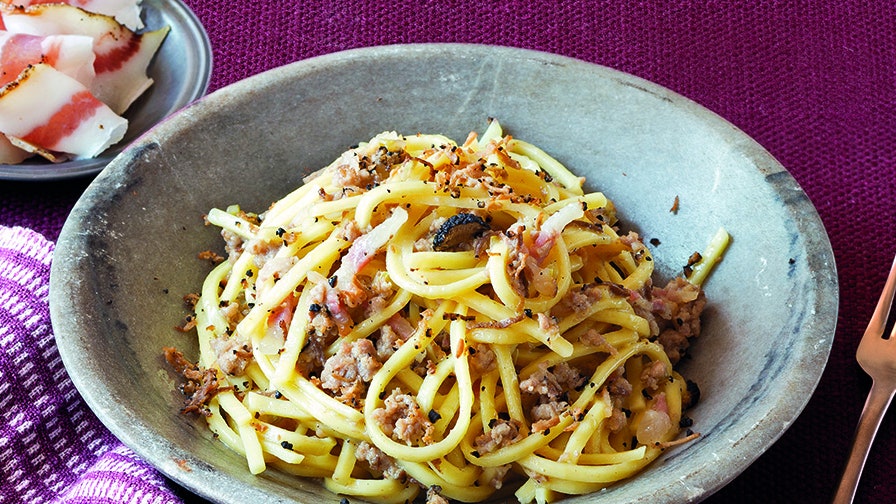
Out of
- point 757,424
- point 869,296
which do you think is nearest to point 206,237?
point 757,424

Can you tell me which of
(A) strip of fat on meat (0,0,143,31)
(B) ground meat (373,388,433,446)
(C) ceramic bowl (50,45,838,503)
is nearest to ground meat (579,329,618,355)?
(C) ceramic bowl (50,45,838,503)

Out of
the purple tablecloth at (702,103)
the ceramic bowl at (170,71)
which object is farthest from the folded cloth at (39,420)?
the ceramic bowl at (170,71)

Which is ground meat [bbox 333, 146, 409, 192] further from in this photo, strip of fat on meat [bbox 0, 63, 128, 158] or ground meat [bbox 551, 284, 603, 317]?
strip of fat on meat [bbox 0, 63, 128, 158]

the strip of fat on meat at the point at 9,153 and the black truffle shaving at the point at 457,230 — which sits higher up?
the black truffle shaving at the point at 457,230

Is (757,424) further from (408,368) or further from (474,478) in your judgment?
(408,368)

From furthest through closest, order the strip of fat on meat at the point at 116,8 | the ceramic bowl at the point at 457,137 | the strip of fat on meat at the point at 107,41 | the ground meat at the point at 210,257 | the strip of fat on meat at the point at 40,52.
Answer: the strip of fat on meat at the point at 116,8 → the strip of fat on meat at the point at 107,41 → the strip of fat on meat at the point at 40,52 → the ground meat at the point at 210,257 → the ceramic bowl at the point at 457,137

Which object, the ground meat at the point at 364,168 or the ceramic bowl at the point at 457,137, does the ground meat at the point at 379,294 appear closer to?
the ground meat at the point at 364,168

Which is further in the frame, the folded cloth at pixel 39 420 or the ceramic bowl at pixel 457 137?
the folded cloth at pixel 39 420
